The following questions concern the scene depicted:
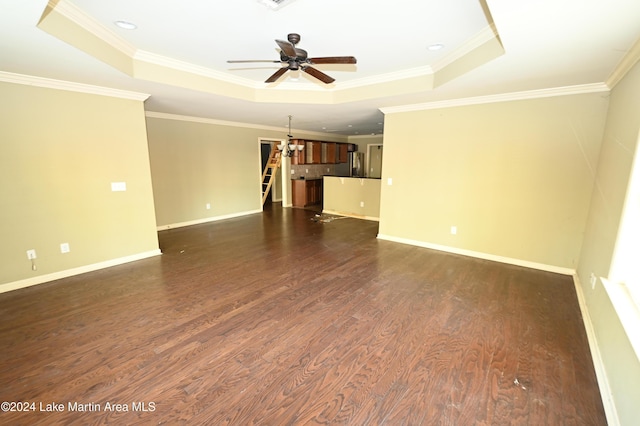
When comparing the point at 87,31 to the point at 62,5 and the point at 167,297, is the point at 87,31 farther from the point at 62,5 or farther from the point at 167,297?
the point at 167,297

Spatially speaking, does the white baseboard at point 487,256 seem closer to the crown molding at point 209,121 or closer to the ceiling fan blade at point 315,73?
the ceiling fan blade at point 315,73

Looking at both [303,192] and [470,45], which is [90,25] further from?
[303,192]

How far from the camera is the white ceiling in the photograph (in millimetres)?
1863

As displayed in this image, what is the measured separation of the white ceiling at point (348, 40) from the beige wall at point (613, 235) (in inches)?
17.3

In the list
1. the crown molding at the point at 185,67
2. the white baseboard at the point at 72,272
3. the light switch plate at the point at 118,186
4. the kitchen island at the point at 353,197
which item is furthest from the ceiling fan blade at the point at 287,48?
the kitchen island at the point at 353,197

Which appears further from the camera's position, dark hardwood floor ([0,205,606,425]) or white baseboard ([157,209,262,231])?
white baseboard ([157,209,262,231])

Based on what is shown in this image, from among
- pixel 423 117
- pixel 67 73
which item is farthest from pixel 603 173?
pixel 67 73

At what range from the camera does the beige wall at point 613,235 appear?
4.95 ft

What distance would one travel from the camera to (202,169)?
6.46 metres

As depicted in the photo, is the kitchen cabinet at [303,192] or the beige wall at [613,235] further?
the kitchen cabinet at [303,192]

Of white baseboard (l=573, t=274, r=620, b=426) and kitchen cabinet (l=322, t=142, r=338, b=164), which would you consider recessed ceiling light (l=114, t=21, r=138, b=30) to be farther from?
kitchen cabinet (l=322, t=142, r=338, b=164)

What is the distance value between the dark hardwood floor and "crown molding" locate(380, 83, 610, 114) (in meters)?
2.35

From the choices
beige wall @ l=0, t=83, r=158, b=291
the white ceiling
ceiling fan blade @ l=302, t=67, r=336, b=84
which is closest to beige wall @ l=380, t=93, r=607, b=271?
the white ceiling

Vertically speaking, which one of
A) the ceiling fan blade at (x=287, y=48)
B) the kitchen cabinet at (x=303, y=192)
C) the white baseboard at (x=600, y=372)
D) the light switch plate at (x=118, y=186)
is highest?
the ceiling fan blade at (x=287, y=48)
